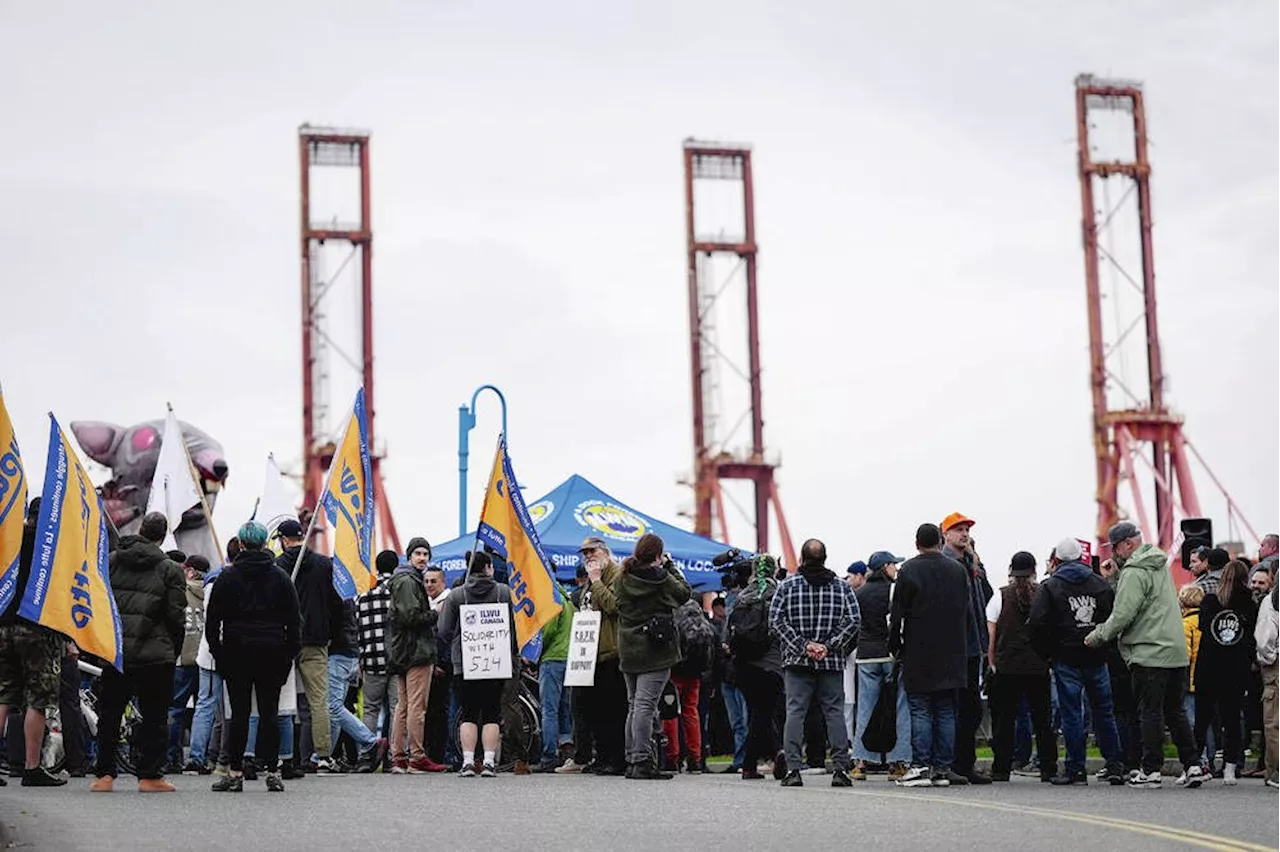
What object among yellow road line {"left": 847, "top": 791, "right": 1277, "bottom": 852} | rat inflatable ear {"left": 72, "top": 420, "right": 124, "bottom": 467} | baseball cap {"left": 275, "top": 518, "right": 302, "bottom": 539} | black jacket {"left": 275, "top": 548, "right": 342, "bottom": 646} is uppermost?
rat inflatable ear {"left": 72, "top": 420, "right": 124, "bottom": 467}

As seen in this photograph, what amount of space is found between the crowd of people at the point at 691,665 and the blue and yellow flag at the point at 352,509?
0.18 meters

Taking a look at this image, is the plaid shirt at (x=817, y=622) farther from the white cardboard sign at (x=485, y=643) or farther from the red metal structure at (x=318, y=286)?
the red metal structure at (x=318, y=286)

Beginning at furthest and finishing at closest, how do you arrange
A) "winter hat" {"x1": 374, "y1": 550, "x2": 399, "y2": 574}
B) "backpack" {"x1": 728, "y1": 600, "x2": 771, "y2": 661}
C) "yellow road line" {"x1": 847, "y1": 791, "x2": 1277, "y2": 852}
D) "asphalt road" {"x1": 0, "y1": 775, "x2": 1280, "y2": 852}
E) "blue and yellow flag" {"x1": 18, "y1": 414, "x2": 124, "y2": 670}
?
1. "winter hat" {"x1": 374, "y1": 550, "x2": 399, "y2": 574}
2. "backpack" {"x1": 728, "y1": 600, "x2": 771, "y2": 661}
3. "blue and yellow flag" {"x1": 18, "y1": 414, "x2": 124, "y2": 670}
4. "asphalt road" {"x1": 0, "y1": 775, "x2": 1280, "y2": 852}
5. "yellow road line" {"x1": 847, "y1": 791, "x2": 1277, "y2": 852}

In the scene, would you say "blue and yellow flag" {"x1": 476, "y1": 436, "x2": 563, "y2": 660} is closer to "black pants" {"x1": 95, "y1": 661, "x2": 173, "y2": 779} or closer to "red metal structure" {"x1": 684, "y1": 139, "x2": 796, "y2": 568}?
"black pants" {"x1": 95, "y1": 661, "x2": 173, "y2": 779}

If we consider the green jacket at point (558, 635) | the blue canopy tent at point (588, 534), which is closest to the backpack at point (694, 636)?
the green jacket at point (558, 635)

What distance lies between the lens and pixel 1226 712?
15.8 meters

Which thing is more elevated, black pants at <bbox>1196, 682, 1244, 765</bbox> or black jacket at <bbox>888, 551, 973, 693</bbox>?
black jacket at <bbox>888, 551, 973, 693</bbox>

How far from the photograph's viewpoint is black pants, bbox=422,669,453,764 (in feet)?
61.8

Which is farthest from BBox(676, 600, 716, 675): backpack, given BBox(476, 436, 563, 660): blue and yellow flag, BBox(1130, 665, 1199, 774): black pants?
BBox(1130, 665, 1199, 774): black pants

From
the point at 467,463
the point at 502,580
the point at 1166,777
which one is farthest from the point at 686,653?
the point at 467,463

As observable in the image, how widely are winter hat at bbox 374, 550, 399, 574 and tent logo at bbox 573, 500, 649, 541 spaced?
640 centimetres

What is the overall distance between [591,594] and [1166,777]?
181 inches

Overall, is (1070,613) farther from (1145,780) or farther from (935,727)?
(935,727)

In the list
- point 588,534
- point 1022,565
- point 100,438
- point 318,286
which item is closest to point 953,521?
point 1022,565
